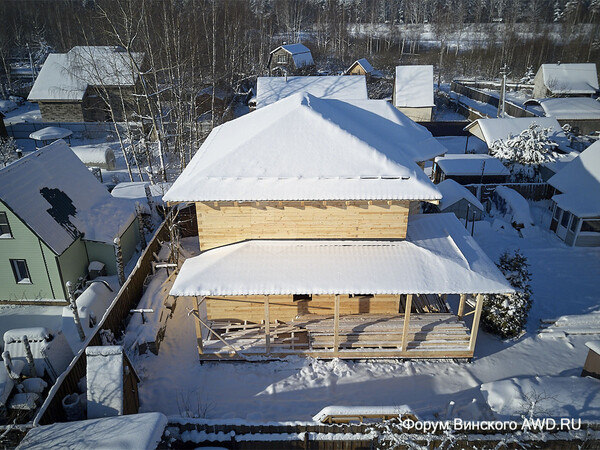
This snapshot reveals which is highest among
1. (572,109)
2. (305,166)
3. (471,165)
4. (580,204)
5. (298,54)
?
(298,54)

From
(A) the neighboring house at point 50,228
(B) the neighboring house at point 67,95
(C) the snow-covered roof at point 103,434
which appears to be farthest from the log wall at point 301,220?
(B) the neighboring house at point 67,95

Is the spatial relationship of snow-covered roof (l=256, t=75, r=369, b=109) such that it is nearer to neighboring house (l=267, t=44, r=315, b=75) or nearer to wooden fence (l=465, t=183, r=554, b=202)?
wooden fence (l=465, t=183, r=554, b=202)

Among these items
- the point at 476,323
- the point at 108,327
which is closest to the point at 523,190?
the point at 476,323

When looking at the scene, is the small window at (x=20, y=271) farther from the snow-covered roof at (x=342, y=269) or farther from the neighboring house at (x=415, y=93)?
the neighboring house at (x=415, y=93)

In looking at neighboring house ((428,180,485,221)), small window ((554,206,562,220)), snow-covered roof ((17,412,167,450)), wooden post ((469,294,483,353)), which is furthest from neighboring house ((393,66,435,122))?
snow-covered roof ((17,412,167,450))

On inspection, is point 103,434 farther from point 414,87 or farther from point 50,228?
point 414,87
